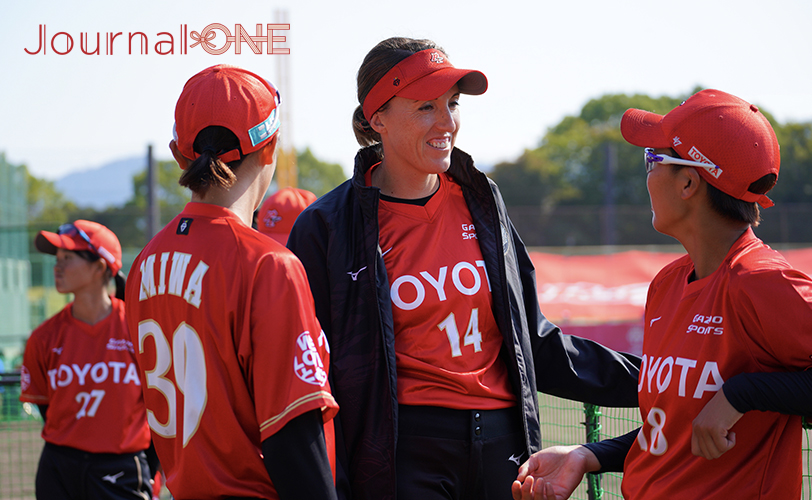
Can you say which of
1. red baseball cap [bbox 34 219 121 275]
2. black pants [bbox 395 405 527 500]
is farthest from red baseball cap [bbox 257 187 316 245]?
black pants [bbox 395 405 527 500]

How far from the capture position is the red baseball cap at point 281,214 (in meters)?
4.97

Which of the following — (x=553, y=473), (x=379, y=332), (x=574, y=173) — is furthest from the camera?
(x=574, y=173)

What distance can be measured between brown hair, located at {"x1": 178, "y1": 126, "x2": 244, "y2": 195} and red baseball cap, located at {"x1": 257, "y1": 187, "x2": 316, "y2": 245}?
2.84 metres

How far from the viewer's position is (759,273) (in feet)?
6.15

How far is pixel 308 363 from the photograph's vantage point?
6.11 ft

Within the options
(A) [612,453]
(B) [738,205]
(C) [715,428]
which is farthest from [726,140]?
(A) [612,453]

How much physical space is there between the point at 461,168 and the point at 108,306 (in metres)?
3.20

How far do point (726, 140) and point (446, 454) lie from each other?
52.5 inches

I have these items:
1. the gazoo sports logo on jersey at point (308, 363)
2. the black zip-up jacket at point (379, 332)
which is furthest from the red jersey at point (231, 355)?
the black zip-up jacket at point (379, 332)

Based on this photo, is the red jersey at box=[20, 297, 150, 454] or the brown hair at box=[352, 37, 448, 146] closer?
the brown hair at box=[352, 37, 448, 146]

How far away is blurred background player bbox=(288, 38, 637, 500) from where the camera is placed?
2.47m

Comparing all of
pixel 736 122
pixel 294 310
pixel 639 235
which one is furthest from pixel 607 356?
pixel 639 235

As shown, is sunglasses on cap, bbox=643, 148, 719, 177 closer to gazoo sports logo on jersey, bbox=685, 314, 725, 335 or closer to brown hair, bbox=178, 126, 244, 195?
gazoo sports logo on jersey, bbox=685, 314, 725, 335

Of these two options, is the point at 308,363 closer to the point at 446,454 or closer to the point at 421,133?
the point at 446,454
